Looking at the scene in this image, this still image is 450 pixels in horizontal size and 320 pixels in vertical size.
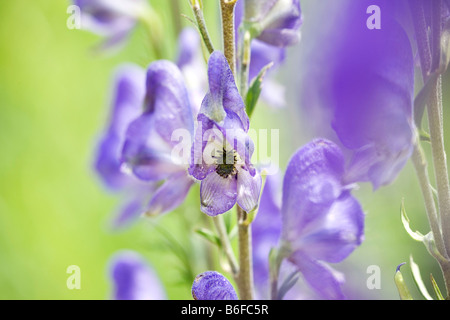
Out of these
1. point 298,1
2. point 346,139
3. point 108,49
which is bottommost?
point 346,139

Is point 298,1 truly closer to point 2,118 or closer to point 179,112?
point 179,112

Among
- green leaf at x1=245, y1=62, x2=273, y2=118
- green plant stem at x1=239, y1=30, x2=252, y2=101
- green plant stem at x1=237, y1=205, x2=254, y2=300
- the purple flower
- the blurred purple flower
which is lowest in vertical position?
the purple flower

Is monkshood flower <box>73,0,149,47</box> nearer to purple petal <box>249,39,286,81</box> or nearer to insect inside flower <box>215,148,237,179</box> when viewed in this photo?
purple petal <box>249,39,286,81</box>

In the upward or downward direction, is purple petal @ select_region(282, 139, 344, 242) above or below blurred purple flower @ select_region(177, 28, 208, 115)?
below

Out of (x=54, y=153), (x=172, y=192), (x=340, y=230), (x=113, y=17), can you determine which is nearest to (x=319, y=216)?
(x=340, y=230)

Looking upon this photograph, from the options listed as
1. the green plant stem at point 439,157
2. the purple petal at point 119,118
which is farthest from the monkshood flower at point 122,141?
the green plant stem at point 439,157

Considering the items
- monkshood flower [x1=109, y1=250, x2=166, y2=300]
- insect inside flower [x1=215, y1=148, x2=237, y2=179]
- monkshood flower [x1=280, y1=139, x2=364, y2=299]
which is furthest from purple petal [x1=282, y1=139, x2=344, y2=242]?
monkshood flower [x1=109, y1=250, x2=166, y2=300]

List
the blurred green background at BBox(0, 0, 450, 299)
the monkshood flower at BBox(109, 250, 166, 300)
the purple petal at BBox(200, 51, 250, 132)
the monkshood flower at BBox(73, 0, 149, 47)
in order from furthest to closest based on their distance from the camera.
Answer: the blurred green background at BBox(0, 0, 450, 299), the monkshood flower at BBox(73, 0, 149, 47), the monkshood flower at BBox(109, 250, 166, 300), the purple petal at BBox(200, 51, 250, 132)
